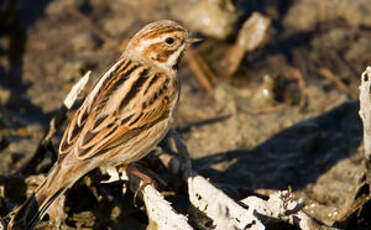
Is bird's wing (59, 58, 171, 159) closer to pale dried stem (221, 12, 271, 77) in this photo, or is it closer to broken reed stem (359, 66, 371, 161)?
broken reed stem (359, 66, 371, 161)

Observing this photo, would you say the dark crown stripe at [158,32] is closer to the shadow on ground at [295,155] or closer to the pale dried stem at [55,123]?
the pale dried stem at [55,123]

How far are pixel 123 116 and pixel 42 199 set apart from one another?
1129 mm

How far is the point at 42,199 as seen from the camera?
521 cm

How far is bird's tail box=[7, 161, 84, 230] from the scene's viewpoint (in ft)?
16.9

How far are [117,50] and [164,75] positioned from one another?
2.86 m

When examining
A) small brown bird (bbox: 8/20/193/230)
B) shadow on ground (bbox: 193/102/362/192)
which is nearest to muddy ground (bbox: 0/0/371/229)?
shadow on ground (bbox: 193/102/362/192)

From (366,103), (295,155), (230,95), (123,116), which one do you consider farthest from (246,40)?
(366,103)

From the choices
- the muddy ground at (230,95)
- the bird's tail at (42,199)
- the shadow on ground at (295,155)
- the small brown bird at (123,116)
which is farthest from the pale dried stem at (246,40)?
the bird's tail at (42,199)

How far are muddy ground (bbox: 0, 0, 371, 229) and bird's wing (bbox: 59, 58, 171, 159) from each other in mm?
695

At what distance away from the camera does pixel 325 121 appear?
298 inches

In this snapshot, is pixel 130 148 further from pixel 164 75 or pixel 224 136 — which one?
pixel 224 136

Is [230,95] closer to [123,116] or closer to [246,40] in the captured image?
[246,40]

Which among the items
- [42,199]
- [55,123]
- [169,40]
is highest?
[169,40]

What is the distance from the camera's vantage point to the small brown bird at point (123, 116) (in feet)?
17.5
